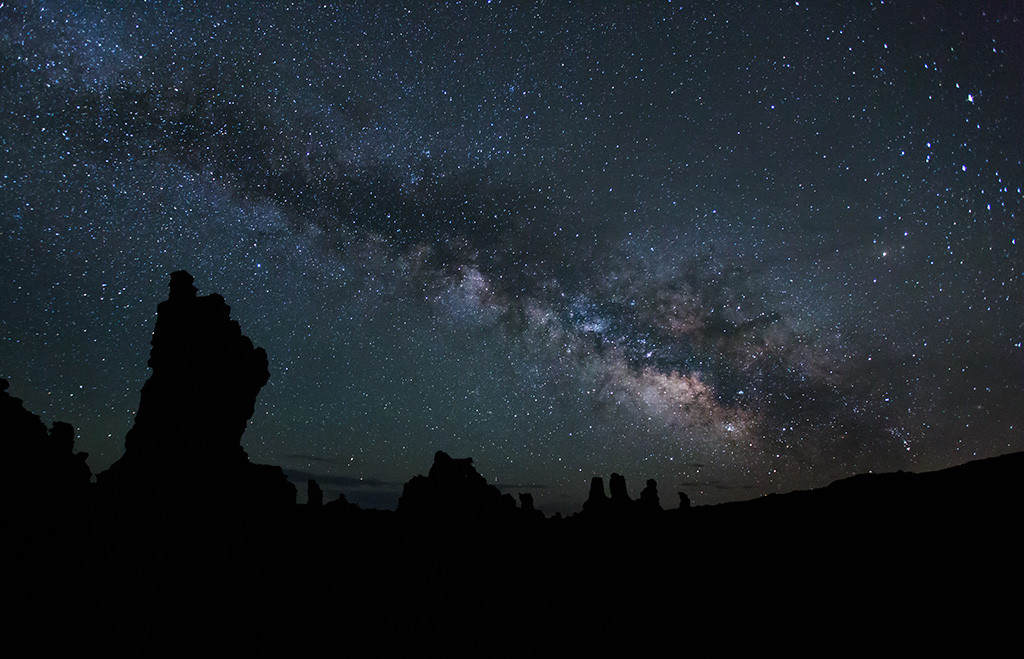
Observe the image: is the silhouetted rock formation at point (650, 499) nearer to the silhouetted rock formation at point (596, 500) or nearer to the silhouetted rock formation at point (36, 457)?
the silhouetted rock formation at point (596, 500)

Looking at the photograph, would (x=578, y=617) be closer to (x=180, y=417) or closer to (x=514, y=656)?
(x=514, y=656)

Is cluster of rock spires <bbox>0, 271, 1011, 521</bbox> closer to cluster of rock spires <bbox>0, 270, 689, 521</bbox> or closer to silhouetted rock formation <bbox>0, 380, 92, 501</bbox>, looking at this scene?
cluster of rock spires <bbox>0, 270, 689, 521</bbox>

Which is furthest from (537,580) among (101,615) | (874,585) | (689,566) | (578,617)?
(101,615)

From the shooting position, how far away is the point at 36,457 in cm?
3372

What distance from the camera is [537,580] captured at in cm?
4412

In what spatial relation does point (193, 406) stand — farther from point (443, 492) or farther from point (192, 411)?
point (443, 492)

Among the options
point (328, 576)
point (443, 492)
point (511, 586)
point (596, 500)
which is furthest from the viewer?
point (596, 500)

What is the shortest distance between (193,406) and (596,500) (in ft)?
178

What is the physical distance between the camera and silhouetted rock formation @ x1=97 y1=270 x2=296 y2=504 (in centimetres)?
A: 1444

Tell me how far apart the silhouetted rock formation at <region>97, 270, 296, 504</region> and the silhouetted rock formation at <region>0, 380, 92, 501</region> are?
76.4 ft

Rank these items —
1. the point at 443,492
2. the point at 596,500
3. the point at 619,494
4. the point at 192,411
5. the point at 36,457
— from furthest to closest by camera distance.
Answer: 1. the point at 596,500
2. the point at 619,494
3. the point at 36,457
4. the point at 443,492
5. the point at 192,411

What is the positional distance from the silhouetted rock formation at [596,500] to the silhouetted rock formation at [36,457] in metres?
47.1

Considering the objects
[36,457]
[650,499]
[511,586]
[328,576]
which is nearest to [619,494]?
[650,499]

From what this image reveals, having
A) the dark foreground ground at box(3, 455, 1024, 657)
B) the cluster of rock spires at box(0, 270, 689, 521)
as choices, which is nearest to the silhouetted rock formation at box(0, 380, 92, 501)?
the dark foreground ground at box(3, 455, 1024, 657)
